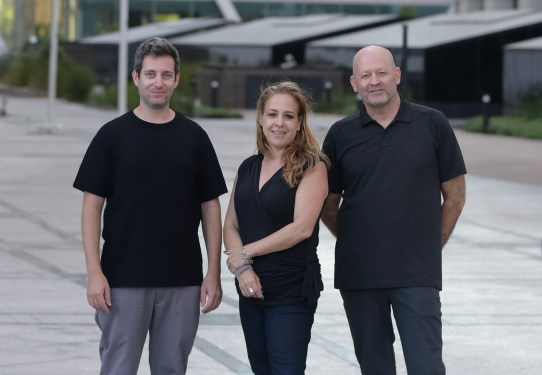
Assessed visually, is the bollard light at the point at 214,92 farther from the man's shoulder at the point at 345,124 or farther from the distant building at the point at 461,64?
the man's shoulder at the point at 345,124

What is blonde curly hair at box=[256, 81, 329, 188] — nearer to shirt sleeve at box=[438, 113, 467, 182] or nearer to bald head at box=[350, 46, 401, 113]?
bald head at box=[350, 46, 401, 113]

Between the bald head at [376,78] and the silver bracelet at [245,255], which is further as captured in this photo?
the bald head at [376,78]

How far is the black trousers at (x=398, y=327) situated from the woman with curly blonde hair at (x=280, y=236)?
0.36 metres

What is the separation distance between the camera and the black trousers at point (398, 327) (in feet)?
20.8

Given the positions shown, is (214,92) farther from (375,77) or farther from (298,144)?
(298,144)

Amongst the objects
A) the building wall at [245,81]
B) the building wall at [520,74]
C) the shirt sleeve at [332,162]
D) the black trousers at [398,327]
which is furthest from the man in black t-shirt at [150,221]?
the building wall at [245,81]

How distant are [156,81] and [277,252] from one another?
0.84m

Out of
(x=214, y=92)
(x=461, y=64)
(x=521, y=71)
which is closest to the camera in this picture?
(x=521, y=71)

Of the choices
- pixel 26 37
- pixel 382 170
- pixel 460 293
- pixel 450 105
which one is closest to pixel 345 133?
pixel 382 170

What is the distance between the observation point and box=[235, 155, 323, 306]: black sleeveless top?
20.1 ft

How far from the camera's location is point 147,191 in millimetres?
6074

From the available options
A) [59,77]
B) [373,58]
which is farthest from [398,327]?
[59,77]

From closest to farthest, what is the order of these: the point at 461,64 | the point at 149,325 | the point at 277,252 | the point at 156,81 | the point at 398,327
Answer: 1. the point at 156,81
2. the point at 277,252
3. the point at 149,325
4. the point at 398,327
5. the point at 461,64

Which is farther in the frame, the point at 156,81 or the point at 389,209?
the point at 389,209
